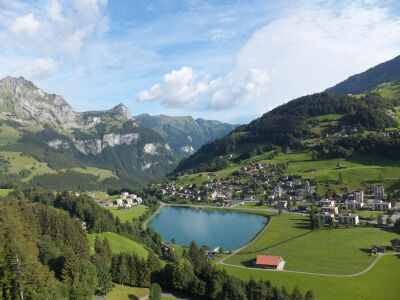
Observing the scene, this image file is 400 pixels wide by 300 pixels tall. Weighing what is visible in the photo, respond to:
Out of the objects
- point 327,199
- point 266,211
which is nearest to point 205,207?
point 266,211

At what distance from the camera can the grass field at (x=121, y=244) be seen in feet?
181

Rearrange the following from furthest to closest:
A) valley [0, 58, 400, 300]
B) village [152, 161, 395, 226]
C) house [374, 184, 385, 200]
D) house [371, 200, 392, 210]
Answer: house [374, 184, 385, 200] → village [152, 161, 395, 226] → house [371, 200, 392, 210] → valley [0, 58, 400, 300]

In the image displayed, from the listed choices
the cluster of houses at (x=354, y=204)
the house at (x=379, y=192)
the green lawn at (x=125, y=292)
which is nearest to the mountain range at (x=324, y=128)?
the house at (x=379, y=192)

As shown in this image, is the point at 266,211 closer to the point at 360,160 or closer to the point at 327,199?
the point at 327,199

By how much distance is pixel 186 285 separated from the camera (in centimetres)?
3572

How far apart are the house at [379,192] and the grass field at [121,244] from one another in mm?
65646

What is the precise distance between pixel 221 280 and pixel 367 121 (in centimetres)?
13303

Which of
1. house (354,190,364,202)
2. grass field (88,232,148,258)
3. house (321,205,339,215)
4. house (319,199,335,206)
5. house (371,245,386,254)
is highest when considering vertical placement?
house (354,190,364,202)

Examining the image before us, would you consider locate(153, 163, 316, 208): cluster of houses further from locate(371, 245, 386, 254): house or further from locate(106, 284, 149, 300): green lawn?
locate(106, 284, 149, 300): green lawn

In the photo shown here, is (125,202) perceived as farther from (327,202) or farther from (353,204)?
(353,204)

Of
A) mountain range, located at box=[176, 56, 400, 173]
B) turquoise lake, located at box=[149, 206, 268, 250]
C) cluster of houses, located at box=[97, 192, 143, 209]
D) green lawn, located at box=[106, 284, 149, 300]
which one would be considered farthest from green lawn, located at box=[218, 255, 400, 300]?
mountain range, located at box=[176, 56, 400, 173]

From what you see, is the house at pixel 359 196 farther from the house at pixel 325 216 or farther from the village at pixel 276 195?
the house at pixel 325 216

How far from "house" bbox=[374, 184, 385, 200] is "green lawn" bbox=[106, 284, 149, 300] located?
241 feet

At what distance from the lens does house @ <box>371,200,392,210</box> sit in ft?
245
